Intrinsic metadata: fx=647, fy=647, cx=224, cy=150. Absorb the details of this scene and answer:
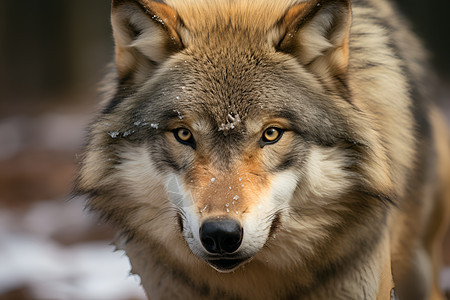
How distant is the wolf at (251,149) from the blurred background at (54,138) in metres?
0.74

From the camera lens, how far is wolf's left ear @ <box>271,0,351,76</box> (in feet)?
10.6

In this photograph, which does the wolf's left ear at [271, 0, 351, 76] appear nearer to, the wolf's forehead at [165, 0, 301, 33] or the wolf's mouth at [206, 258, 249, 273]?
the wolf's forehead at [165, 0, 301, 33]

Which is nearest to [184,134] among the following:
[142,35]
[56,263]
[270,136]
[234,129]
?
[234,129]

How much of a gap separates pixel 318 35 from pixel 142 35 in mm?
922

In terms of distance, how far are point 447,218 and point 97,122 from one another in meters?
3.33

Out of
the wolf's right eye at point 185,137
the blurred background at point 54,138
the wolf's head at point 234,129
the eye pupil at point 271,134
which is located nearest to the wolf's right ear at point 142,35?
the wolf's head at point 234,129

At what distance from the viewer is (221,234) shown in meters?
2.75

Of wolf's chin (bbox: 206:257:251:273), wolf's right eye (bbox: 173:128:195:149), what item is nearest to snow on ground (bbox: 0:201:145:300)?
wolf's right eye (bbox: 173:128:195:149)

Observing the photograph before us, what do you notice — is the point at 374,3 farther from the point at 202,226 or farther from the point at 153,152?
the point at 202,226

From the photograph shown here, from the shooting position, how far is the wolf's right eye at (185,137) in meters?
3.17

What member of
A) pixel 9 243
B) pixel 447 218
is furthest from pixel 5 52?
pixel 447 218

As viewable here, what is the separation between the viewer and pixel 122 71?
3570mm

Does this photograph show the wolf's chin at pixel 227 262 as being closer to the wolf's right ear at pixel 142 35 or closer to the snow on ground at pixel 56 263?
the wolf's right ear at pixel 142 35

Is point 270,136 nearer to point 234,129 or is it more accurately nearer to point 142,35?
point 234,129
